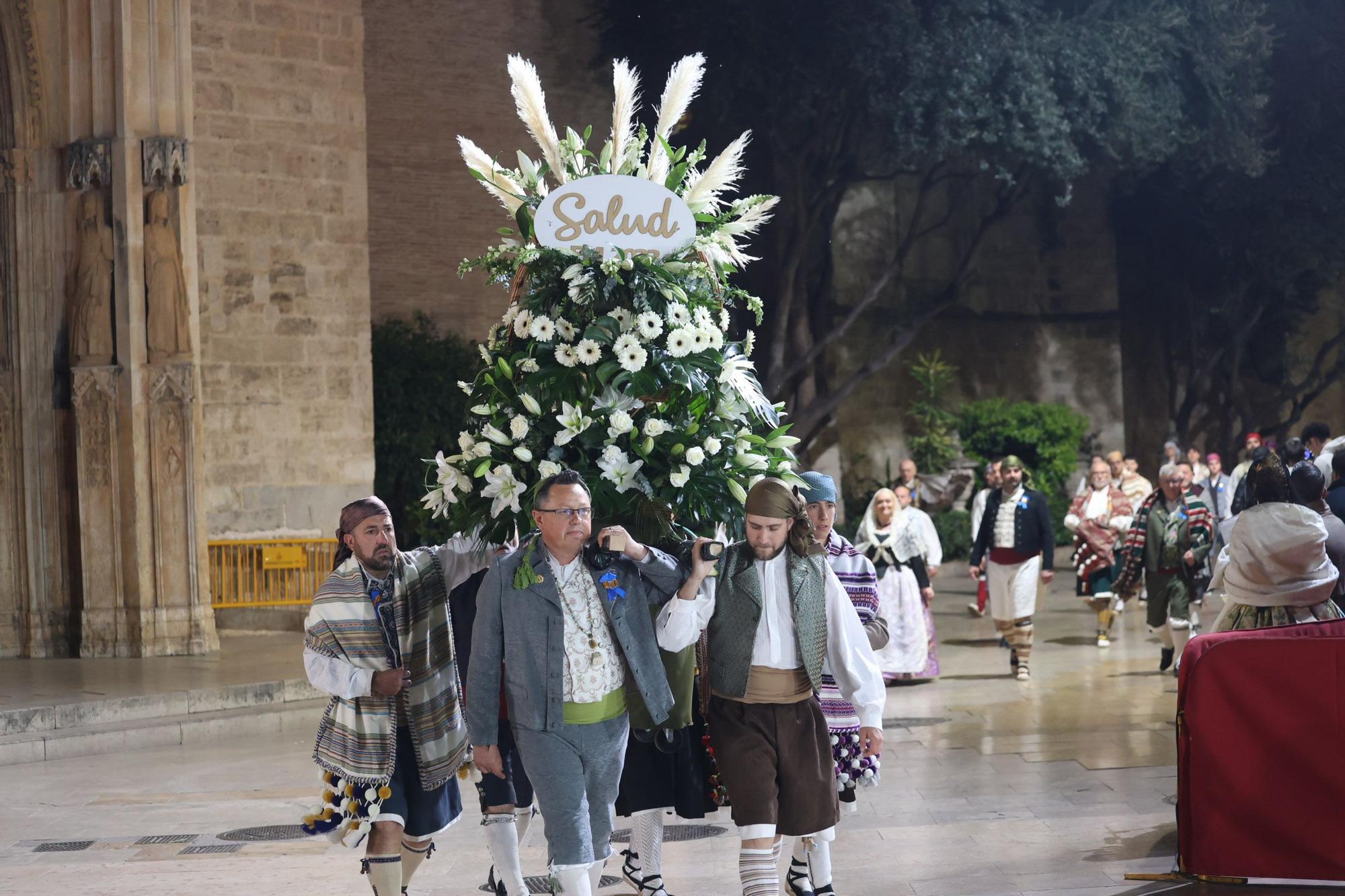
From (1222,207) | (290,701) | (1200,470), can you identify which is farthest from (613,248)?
(1222,207)

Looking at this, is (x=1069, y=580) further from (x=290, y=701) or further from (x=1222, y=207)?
(x=290, y=701)

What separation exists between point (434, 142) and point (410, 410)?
4.29 m

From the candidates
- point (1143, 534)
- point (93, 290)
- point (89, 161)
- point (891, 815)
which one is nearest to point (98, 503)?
point (93, 290)

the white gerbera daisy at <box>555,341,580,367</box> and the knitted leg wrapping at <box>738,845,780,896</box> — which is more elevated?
the white gerbera daisy at <box>555,341,580,367</box>

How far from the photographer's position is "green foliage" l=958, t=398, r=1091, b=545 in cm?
2755

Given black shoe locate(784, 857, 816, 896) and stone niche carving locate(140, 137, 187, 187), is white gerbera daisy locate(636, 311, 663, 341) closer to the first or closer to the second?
black shoe locate(784, 857, 816, 896)

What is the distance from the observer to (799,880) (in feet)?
20.8

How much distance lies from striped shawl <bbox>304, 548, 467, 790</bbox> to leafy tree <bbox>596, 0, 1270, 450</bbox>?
18.6m

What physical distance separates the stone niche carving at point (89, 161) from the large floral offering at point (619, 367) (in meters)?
8.81

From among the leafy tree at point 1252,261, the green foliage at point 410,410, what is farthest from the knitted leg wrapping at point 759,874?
the leafy tree at point 1252,261

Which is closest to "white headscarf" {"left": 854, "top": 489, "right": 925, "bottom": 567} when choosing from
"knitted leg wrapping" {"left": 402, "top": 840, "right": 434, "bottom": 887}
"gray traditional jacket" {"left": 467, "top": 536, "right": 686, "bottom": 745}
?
"knitted leg wrapping" {"left": 402, "top": 840, "right": 434, "bottom": 887}

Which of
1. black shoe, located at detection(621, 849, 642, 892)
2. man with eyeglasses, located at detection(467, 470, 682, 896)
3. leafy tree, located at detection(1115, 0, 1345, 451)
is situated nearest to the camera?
man with eyeglasses, located at detection(467, 470, 682, 896)

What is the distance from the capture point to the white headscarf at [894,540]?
521 inches

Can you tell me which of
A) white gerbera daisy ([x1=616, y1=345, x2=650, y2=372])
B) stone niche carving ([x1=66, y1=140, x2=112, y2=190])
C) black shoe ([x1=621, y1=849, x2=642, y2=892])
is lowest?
black shoe ([x1=621, y1=849, x2=642, y2=892])
